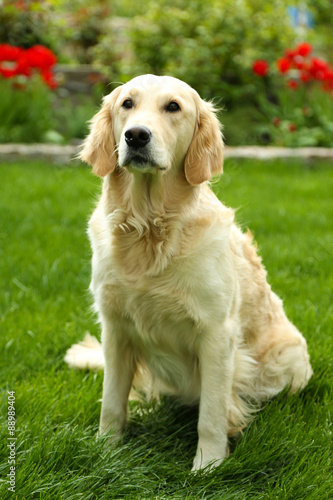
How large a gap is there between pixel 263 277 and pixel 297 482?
93cm

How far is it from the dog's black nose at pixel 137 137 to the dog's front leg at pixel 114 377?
72 cm

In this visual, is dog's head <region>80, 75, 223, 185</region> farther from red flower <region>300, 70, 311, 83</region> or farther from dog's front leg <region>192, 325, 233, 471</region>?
red flower <region>300, 70, 311, 83</region>

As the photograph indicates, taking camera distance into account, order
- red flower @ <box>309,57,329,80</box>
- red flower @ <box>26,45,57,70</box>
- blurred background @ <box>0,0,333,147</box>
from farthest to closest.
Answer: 1. red flower @ <box>309,57,329,80</box>
2. blurred background @ <box>0,0,333,147</box>
3. red flower @ <box>26,45,57,70</box>

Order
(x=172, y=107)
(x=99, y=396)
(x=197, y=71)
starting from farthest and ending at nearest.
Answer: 1. (x=197, y=71)
2. (x=99, y=396)
3. (x=172, y=107)

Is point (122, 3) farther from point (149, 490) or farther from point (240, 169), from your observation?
point (149, 490)

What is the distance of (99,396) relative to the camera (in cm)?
278

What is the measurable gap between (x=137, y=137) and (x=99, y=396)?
121 cm

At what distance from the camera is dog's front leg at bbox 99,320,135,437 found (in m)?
2.51

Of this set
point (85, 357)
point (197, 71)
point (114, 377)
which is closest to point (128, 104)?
point (114, 377)

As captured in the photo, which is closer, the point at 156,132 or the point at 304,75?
the point at 156,132

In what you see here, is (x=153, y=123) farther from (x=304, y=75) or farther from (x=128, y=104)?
(x=304, y=75)

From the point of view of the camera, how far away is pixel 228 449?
8.16ft

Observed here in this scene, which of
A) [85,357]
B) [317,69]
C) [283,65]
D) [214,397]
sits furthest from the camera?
[317,69]

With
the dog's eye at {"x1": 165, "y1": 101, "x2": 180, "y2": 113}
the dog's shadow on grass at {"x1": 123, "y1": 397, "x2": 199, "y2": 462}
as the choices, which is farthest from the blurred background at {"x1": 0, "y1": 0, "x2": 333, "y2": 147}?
the dog's eye at {"x1": 165, "y1": 101, "x2": 180, "y2": 113}
